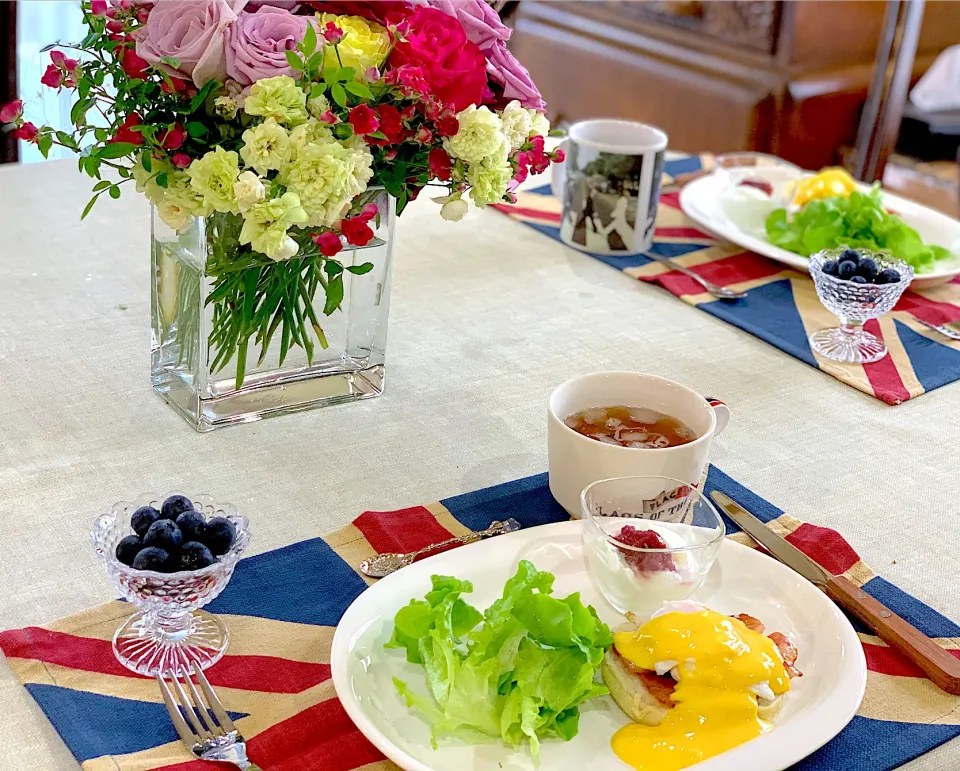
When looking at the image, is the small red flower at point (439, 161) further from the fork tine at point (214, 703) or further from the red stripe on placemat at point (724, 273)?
the red stripe on placemat at point (724, 273)

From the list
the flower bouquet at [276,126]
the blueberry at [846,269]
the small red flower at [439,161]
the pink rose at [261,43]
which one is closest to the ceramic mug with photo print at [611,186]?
the blueberry at [846,269]

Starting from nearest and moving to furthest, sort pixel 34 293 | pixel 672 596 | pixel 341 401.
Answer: pixel 672 596 → pixel 341 401 → pixel 34 293

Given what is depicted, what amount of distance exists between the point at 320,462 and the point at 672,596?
376mm

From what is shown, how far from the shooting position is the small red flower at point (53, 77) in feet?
3.02

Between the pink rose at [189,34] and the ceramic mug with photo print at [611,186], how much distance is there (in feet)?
2.33

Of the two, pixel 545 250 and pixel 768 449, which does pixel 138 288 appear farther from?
pixel 768 449

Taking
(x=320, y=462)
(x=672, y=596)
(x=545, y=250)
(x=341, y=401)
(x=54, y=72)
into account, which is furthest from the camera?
(x=545, y=250)

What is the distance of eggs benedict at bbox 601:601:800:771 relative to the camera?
70 centimetres

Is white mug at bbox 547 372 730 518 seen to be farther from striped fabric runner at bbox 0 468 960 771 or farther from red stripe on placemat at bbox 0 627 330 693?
red stripe on placemat at bbox 0 627 330 693

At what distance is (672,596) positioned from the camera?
2.66ft

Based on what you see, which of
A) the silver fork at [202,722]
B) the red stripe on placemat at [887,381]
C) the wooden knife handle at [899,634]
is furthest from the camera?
the red stripe on placemat at [887,381]

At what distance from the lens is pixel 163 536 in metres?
0.75

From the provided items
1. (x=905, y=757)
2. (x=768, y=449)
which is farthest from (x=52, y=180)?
(x=905, y=757)

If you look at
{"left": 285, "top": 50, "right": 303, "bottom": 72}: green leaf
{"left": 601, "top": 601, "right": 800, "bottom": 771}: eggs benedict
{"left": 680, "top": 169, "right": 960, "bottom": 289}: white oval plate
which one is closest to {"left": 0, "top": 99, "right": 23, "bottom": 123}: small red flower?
{"left": 285, "top": 50, "right": 303, "bottom": 72}: green leaf
